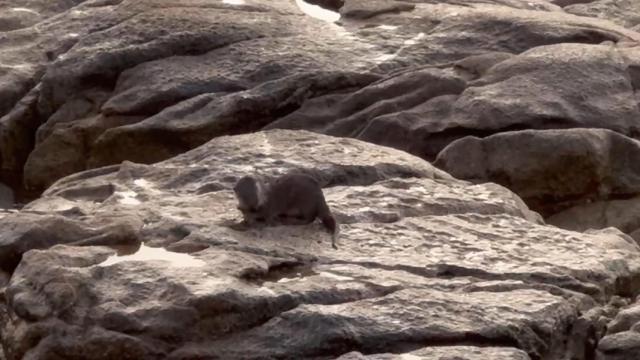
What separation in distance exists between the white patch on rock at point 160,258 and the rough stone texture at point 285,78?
6102 mm

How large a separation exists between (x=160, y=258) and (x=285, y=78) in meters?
7.20

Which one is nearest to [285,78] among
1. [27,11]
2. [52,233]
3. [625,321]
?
[27,11]

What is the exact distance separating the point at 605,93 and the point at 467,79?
159cm

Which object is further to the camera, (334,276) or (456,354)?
(334,276)

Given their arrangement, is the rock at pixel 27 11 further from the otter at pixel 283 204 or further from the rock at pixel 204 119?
the otter at pixel 283 204

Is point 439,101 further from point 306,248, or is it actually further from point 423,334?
point 423,334

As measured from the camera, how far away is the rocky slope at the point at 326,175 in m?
9.94

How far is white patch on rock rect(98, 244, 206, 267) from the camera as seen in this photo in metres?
10.5

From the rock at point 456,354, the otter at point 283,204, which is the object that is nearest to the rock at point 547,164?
the otter at point 283,204

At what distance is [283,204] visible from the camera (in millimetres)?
11680

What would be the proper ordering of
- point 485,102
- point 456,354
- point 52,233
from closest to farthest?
point 456,354 → point 52,233 → point 485,102

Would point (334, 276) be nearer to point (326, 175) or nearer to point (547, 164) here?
point (326, 175)

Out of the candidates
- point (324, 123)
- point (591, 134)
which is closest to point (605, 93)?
point (591, 134)

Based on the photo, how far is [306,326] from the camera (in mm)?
9727
